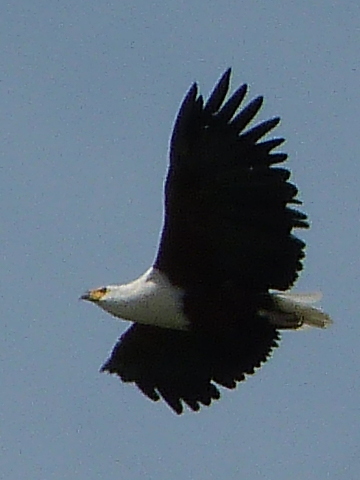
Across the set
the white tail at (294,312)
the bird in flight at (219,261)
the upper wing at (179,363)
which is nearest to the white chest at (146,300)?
the bird in flight at (219,261)

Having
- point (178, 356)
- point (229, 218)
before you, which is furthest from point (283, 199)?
point (178, 356)

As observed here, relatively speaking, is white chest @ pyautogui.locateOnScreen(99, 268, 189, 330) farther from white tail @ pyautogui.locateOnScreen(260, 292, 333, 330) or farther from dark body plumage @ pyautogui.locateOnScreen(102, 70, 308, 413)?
white tail @ pyautogui.locateOnScreen(260, 292, 333, 330)

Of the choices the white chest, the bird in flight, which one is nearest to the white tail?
the bird in flight

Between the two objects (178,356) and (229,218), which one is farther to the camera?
(178,356)

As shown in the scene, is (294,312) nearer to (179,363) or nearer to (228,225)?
(228,225)

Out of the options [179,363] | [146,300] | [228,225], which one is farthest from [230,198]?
[179,363]

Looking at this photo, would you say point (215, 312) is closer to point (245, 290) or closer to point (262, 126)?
point (245, 290)
